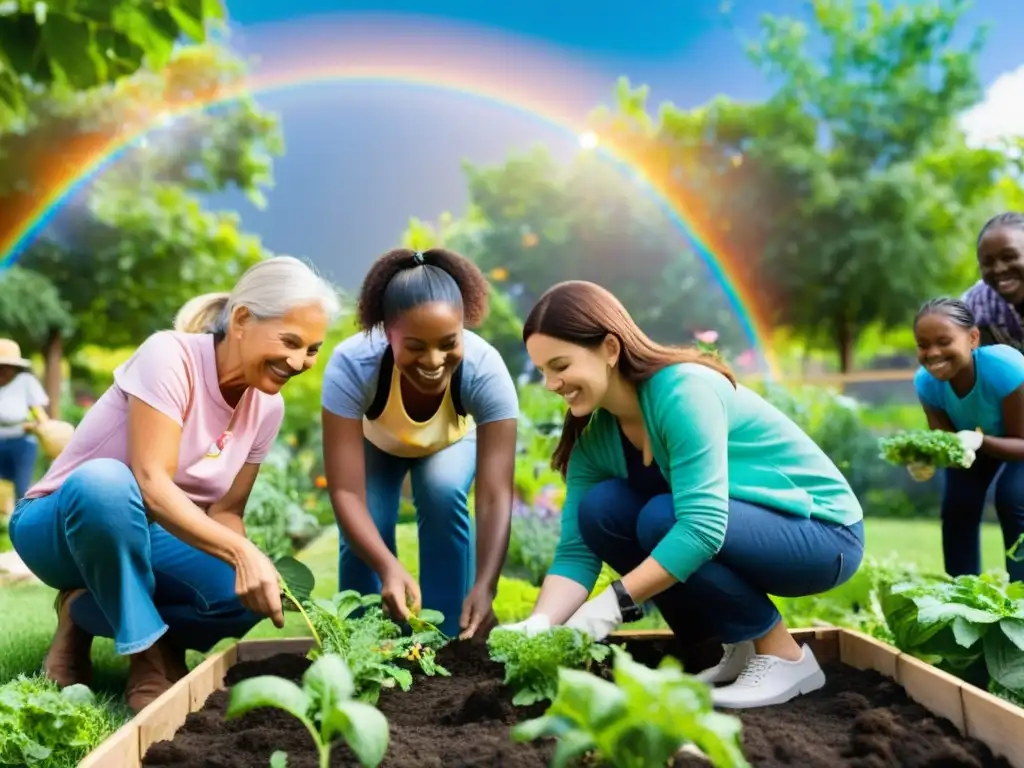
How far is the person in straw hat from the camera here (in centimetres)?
685

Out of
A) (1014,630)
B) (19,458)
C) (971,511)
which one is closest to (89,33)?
(1014,630)

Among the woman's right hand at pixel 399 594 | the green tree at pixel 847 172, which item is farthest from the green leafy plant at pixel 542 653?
the green tree at pixel 847 172

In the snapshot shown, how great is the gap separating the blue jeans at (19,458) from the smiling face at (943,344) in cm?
628

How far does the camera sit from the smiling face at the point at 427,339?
260 cm

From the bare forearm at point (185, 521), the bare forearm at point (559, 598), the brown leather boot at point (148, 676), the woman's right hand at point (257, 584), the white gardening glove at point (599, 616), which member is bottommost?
the brown leather boot at point (148, 676)

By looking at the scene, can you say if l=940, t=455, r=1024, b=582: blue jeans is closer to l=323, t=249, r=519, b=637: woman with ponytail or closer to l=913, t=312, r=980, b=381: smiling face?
l=913, t=312, r=980, b=381: smiling face

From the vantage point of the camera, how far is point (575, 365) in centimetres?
228

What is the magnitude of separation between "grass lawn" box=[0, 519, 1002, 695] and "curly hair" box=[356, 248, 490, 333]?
4.08 ft

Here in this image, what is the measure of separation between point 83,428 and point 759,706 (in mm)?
1940

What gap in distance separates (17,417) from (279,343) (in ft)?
17.7

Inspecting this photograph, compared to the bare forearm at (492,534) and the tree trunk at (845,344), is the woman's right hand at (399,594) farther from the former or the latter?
the tree trunk at (845,344)

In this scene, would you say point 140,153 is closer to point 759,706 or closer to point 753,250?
point 753,250

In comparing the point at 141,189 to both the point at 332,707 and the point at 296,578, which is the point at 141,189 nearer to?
the point at 296,578

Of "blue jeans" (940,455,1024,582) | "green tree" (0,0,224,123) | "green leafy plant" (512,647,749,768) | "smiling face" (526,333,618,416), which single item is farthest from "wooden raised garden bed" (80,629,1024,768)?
"green tree" (0,0,224,123)
